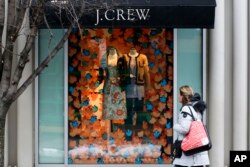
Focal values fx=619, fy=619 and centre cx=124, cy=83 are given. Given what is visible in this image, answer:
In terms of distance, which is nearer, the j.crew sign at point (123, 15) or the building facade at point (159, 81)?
the j.crew sign at point (123, 15)

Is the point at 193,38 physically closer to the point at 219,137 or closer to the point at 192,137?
the point at 219,137

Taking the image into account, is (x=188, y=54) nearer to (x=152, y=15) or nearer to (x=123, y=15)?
(x=152, y=15)

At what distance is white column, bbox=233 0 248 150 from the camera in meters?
11.8

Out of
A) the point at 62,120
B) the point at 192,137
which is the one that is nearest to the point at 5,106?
the point at 192,137

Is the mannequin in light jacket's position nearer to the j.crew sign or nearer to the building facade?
the j.crew sign

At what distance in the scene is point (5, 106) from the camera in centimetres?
873

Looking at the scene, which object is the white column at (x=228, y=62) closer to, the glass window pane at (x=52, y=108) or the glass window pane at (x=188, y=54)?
the glass window pane at (x=188, y=54)

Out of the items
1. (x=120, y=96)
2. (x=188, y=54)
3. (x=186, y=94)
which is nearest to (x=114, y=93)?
(x=120, y=96)

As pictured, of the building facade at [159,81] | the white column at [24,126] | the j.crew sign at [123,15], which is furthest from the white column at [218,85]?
the white column at [24,126]

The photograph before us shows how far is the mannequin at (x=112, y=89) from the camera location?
1216cm

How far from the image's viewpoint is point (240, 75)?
11852 mm

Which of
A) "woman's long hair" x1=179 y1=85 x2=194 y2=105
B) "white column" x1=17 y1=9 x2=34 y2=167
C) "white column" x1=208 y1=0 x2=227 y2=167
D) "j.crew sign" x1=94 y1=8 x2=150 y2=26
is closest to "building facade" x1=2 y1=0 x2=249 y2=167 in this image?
"white column" x1=208 y1=0 x2=227 y2=167

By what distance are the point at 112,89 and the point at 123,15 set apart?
→ 1782 millimetres

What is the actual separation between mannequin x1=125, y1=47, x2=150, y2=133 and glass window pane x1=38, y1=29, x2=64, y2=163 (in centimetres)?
132
